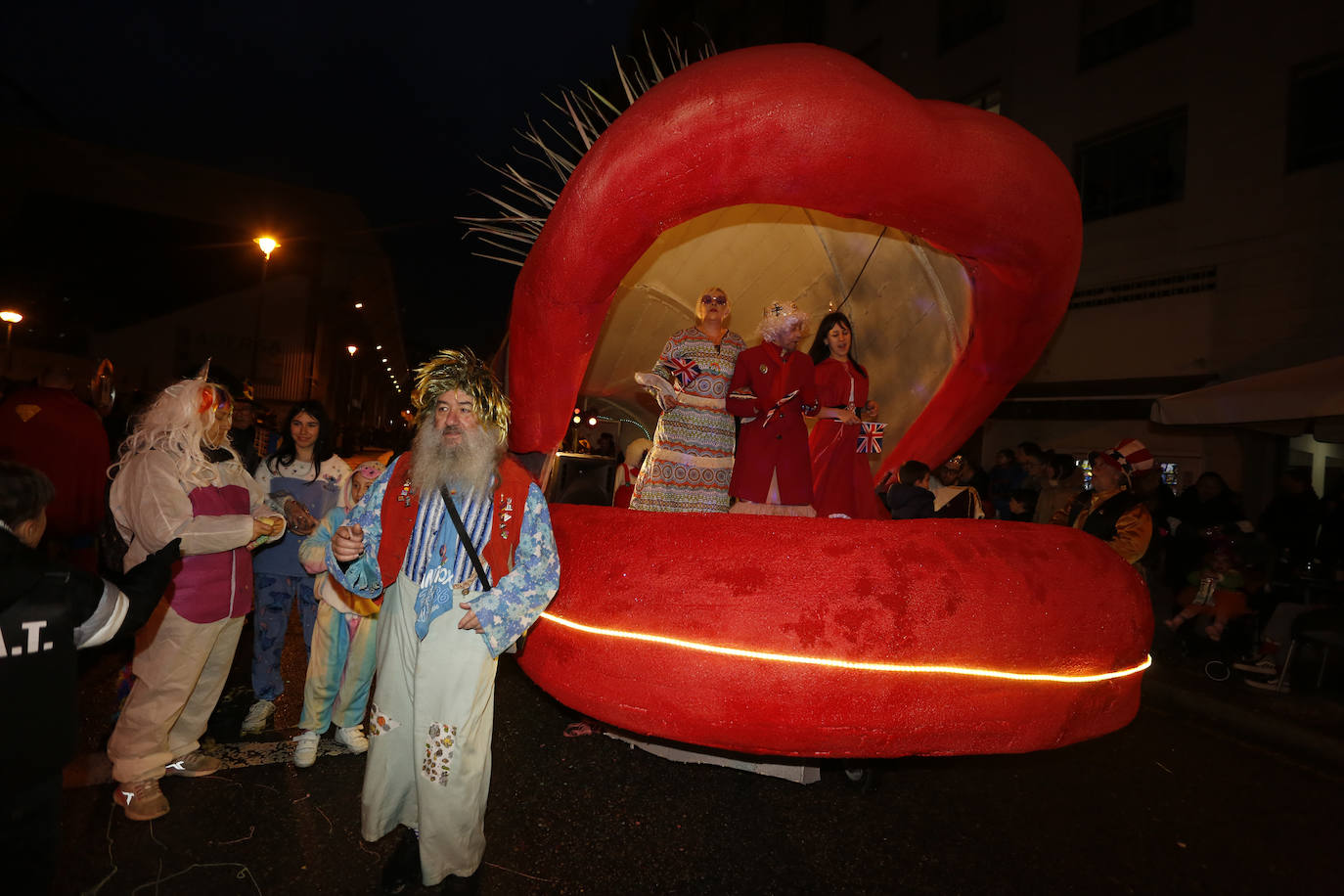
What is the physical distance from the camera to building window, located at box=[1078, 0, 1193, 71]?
11023 millimetres

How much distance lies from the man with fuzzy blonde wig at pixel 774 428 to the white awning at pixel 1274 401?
512 cm

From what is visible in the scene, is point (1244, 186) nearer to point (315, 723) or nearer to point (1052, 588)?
point (1052, 588)

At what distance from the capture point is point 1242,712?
4.96 meters

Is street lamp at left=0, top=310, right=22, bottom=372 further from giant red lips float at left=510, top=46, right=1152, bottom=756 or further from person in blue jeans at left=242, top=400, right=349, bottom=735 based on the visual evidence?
giant red lips float at left=510, top=46, right=1152, bottom=756

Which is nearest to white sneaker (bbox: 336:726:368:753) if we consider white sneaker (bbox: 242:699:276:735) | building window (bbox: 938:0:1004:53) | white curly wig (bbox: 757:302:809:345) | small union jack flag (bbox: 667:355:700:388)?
white sneaker (bbox: 242:699:276:735)

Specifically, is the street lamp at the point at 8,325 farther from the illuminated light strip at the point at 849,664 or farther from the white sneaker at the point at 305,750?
the illuminated light strip at the point at 849,664

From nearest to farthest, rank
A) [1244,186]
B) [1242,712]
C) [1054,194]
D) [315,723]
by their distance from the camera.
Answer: [1054,194] → [315,723] → [1242,712] → [1244,186]

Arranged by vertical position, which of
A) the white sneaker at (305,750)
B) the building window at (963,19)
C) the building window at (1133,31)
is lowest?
the white sneaker at (305,750)

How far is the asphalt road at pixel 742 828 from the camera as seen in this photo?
2.63m

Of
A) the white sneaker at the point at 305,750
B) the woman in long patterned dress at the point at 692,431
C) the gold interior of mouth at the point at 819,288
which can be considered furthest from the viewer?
the gold interior of mouth at the point at 819,288

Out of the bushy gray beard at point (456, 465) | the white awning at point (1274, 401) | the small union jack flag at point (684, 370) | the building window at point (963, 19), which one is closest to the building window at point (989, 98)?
the building window at point (963, 19)

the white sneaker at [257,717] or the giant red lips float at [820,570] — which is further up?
the giant red lips float at [820,570]

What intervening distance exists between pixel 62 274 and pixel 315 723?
20585 millimetres

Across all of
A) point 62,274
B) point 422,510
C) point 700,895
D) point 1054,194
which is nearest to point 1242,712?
point 1054,194
